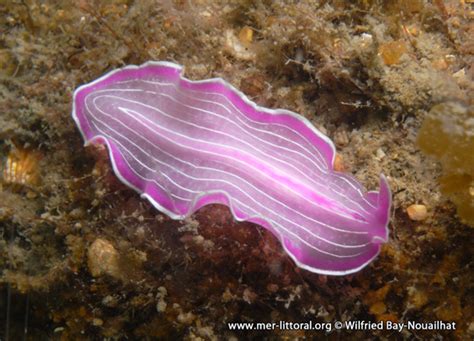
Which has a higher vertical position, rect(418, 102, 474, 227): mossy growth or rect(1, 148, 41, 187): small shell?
rect(418, 102, 474, 227): mossy growth

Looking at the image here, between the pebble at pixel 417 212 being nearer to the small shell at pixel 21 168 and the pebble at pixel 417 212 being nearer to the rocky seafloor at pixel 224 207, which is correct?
the rocky seafloor at pixel 224 207

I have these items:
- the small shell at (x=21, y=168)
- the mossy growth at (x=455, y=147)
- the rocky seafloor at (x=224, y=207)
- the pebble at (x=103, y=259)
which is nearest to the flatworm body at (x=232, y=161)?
the rocky seafloor at (x=224, y=207)

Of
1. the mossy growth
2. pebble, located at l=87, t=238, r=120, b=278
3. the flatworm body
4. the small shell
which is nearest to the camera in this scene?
the mossy growth

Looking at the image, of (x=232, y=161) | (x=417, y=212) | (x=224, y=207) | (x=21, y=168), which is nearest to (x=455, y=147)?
(x=417, y=212)

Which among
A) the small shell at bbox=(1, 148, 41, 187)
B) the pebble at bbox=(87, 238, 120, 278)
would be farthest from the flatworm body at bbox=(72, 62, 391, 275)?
the small shell at bbox=(1, 148, 41, 187)

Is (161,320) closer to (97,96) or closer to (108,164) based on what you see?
(108,164)

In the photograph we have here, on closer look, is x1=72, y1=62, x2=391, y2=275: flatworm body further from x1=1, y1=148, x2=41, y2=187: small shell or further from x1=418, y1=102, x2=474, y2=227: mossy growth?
x1=1, y1=148, x2=41, y2=187: small shell
